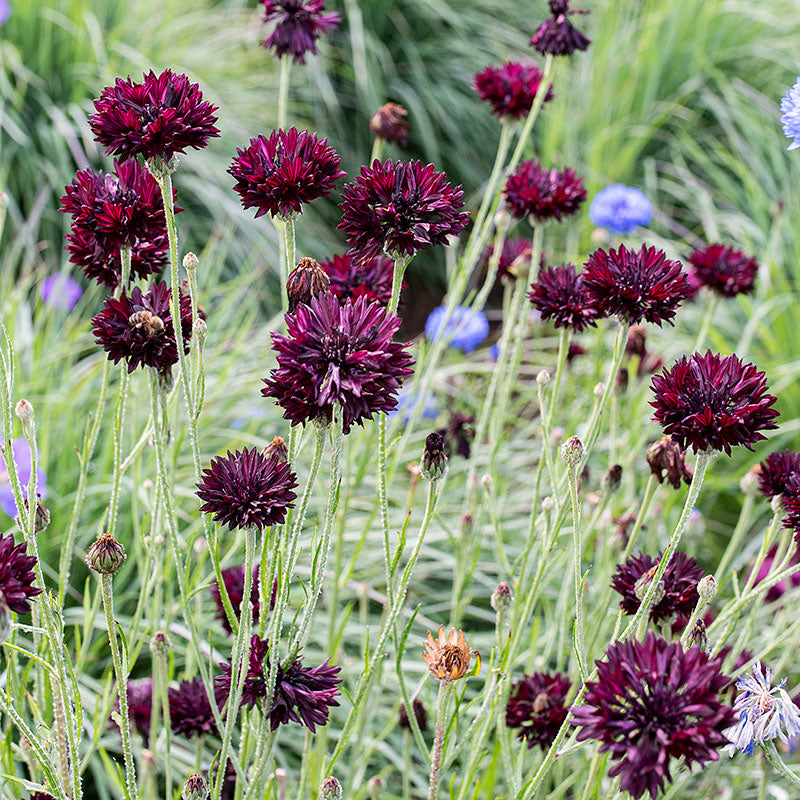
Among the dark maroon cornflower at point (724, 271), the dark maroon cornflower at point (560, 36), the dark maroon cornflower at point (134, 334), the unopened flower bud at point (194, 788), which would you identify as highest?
the dark maroon cornflower at point (560, 36)

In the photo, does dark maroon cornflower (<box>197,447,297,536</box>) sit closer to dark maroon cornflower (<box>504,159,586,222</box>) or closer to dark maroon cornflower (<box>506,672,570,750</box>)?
dark maroon cornflower (<box>506,672,570,750</box>)

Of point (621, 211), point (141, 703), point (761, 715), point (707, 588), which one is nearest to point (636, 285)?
point (707, 588)

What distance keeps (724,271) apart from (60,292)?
1.54 m

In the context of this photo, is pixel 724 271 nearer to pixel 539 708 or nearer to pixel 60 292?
pixel 539 708

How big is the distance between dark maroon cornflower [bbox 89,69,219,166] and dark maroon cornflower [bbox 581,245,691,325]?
0.37 meters

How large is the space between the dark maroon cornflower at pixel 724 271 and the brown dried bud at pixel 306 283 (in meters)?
0.82

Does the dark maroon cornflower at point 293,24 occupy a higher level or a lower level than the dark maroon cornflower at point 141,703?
higher

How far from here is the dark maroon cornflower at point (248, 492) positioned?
79 centimetres

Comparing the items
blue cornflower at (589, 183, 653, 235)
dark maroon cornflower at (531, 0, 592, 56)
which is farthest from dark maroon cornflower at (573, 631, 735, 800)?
blue cornflower at (589, 183, 653, 235)

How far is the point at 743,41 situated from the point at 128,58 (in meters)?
2.24

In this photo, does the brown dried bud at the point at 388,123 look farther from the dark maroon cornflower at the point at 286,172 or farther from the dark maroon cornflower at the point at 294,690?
the dark maroon cornflower at the point at 294,690

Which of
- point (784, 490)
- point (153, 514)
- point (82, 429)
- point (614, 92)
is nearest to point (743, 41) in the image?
point (614, 92)

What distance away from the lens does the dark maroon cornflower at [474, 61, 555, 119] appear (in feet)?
4.73

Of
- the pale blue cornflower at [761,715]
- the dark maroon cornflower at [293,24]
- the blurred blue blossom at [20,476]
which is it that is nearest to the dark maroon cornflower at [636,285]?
the pale blue cornflower at [761,715]
